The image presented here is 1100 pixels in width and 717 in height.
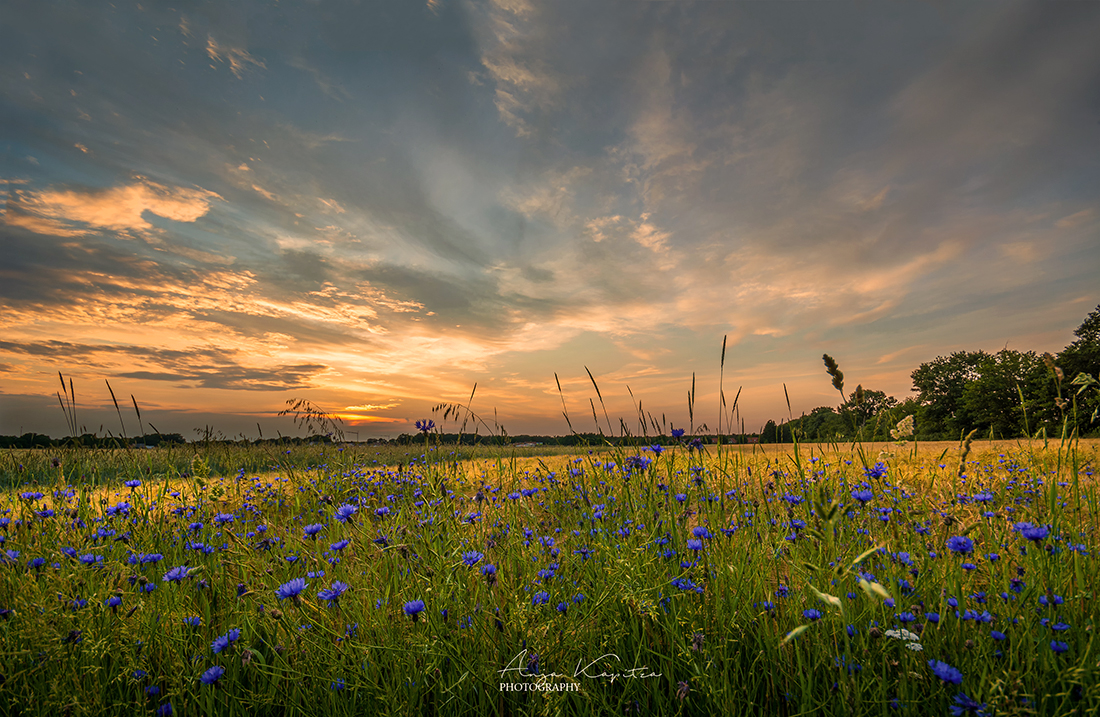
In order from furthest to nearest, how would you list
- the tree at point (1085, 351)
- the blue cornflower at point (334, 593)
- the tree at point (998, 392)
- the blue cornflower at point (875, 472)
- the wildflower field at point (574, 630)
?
the tree at point (998, 392) < the tree at point (1085, 351) < the blue cornflower at point (875, 472) < the blue cornflower at point (334, 593) < the wildflower field at point (574, 630)

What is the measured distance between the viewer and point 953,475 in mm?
6789

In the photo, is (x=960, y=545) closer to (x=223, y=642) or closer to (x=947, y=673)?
(x=947, y=673)

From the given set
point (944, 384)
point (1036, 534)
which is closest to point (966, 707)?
point (1036, 534)

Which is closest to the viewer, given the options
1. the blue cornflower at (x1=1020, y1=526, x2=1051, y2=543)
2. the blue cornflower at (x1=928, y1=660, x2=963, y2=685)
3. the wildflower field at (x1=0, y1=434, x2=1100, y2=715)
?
the blue cornflower at (x1=928, y1=660, x2=963, y2=685)

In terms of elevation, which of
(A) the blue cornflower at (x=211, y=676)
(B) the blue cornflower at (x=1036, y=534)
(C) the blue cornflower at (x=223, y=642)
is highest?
(B) the blue cornflower at (x=1036, y=534)

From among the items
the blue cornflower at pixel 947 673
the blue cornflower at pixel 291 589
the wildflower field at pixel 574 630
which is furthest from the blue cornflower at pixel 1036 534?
the blue cornflower at pixel 291 589

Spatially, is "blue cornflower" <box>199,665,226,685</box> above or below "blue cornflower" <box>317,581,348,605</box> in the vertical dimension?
below

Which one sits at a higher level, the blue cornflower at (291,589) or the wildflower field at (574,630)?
the blue cornflower at (291,589)

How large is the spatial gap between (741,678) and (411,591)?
1760 millimetres

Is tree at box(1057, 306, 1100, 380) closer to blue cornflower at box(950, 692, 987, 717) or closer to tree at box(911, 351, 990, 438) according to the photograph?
tree at box(911, 351, 990, 438)

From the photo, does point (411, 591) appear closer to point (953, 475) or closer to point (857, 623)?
point (857, 623)

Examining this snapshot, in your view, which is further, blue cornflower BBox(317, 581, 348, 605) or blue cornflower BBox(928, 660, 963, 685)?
blue cornflower BBox(317, 581, 348, 605)

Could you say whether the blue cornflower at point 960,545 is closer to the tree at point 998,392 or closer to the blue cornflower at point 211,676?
the blue cornflower at point 211,676

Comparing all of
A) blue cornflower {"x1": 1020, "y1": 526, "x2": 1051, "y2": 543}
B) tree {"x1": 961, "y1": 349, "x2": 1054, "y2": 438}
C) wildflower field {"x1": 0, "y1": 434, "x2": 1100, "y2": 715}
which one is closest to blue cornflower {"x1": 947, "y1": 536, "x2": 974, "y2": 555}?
wildflower field {"x1": 0, "y1": 434, "x2": 1100, "y2": 715}
